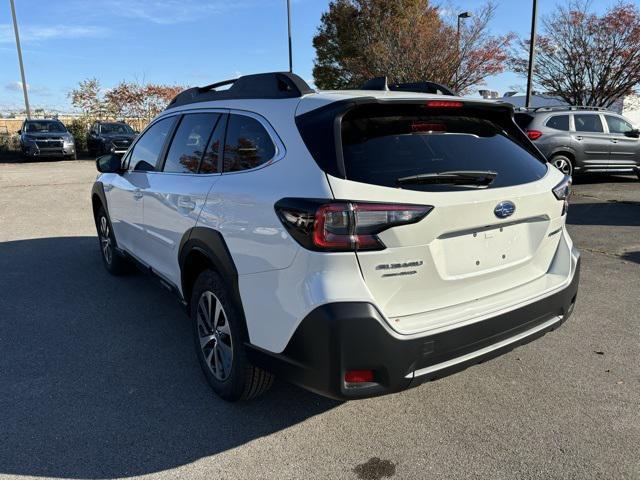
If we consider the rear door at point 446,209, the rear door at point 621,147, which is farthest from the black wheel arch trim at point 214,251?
the rear door at point 621,147

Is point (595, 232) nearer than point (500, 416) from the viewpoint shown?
No

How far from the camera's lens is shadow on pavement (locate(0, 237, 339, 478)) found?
266 centimetres

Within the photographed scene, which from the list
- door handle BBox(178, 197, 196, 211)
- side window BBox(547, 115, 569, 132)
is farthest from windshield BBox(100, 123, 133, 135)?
door handle BBox(178, 197, 196, 211)

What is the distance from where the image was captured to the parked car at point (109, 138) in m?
20.5

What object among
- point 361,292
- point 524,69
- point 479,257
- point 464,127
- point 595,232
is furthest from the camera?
point 524,69

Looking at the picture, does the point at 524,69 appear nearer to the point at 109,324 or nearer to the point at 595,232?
the point at 595,232

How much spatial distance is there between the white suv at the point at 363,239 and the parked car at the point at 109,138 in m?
18.5

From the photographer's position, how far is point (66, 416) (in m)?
2.98

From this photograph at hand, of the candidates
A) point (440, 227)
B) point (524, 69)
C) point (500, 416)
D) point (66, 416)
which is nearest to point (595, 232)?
point (500, 416)

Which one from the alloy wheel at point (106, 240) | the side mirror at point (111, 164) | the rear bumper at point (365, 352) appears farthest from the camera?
the alloy wheel at point (106, 240)

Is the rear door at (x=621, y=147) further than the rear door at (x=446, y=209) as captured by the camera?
Yes

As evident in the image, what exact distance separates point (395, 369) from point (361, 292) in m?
0.38

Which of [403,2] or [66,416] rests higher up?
[403,2]

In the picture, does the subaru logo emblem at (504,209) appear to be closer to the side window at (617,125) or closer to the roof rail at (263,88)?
the roof rail at (263,88)
